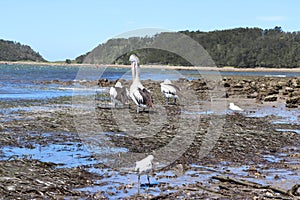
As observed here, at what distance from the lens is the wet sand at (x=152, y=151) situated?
9656mm

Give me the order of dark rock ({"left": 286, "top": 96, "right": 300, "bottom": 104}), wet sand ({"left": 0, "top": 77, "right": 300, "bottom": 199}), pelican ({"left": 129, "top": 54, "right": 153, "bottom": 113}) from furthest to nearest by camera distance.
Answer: dark rock ({"left": 286, "top": 96, "right": 300, "bottom": 104}), pelican ({"left": 129, "top": 54, "right": 153, "bottom": 113}), wet sand ({"left": 0, "top": 77, "right": 300, "bottom": 199})

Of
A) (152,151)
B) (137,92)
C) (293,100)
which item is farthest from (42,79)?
(152,151)

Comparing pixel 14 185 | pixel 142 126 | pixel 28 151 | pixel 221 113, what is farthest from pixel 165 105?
pixel 14 185

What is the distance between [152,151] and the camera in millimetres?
14078

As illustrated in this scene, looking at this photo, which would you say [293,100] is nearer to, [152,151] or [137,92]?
[137,92]

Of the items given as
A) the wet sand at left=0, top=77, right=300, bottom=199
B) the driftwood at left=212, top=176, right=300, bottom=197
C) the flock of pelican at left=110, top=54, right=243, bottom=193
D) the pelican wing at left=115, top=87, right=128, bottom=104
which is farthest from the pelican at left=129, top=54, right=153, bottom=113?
the driftwood at left=212, top=176, right=300, bottom=197

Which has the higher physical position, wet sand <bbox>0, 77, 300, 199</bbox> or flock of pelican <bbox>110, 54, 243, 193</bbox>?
flock of pelican <bbox>110, 54, 243, 193</bbox>

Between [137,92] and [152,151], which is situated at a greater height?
[137,92]

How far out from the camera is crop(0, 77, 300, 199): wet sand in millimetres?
9656

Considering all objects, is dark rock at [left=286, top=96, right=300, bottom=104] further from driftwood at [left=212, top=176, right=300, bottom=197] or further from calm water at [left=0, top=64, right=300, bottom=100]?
driftwood at [left=212, top=176, right=300, bottom=197]

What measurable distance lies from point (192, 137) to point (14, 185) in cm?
834

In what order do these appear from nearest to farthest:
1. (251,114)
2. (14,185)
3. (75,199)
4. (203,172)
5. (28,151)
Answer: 1. (75,199)
2. (14,185)
3. (203,172)
4. (28,151)
5. (251,114)

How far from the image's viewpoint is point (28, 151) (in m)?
13.1

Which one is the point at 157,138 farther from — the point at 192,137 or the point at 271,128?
the point at 271,128
